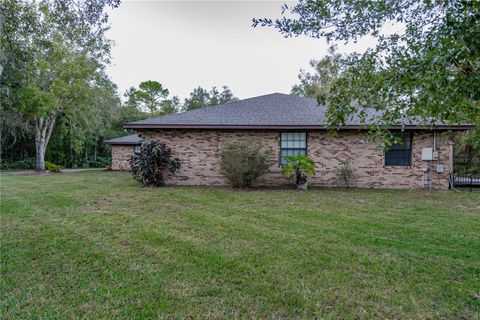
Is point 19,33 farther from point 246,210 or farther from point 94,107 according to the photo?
point 94,107

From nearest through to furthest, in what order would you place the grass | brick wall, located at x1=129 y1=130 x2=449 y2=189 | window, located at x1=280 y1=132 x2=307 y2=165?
the grass
brick wall, located at x1=129 y1=130 x2=449 y2=189
window, located at x1=280 y1=132 x2=307 y2=165

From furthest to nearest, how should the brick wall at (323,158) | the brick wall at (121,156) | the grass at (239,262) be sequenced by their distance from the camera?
the brick wall at (121,156) → the brick wall at (323,158) → the grass at (239,262)

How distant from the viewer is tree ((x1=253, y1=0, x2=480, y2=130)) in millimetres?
1941

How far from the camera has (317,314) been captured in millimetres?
2400

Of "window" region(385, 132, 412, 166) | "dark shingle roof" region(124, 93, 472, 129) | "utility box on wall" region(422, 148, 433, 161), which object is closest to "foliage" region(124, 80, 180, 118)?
"dark shingle roof" region(124, 93, 472, 129)

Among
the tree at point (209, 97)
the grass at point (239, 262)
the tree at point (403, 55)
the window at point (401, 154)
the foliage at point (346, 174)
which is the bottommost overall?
the grass at point (239, 262)

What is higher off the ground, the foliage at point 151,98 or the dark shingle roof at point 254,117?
the foliage at point 151,98

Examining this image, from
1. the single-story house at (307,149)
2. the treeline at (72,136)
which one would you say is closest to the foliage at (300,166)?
the single-story house at (307,149)

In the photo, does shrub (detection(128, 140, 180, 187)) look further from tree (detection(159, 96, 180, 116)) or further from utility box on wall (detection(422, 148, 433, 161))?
tree (detection(159, 96, 180, 116))

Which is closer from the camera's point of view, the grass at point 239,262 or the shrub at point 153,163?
the grass at point 239,262

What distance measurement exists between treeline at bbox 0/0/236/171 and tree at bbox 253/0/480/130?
11.2 ft

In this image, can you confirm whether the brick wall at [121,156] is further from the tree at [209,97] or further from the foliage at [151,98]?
the tree at [209,97]

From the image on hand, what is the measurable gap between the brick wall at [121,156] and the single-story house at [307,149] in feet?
35.9

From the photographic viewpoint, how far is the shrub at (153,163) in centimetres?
991
